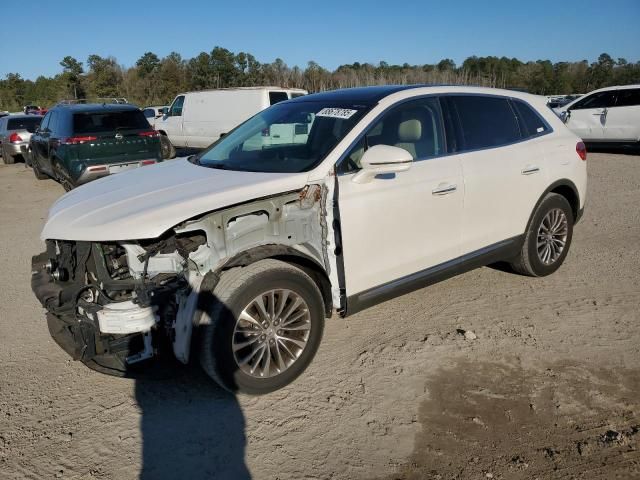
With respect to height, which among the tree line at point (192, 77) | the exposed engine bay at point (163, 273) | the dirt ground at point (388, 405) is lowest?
the dirt ground at point (388, 405)

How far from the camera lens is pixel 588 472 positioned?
2514mm

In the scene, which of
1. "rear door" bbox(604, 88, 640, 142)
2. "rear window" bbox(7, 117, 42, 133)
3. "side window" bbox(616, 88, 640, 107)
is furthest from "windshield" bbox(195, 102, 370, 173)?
"rear window" bbox(7, 117, 42, 133)

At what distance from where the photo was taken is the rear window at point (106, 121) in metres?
9.37

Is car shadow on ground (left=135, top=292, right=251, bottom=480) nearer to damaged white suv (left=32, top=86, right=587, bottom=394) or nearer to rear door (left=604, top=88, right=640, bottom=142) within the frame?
damaged white suv (left=32, top=86, right=587, bottom=394)

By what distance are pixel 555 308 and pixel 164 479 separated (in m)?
3.41

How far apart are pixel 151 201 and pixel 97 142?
7.01m

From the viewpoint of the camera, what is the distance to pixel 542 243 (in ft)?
16.1

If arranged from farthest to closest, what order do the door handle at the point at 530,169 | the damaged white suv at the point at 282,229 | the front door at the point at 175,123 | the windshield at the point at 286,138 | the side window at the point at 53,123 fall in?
1. the front door at the point at 175,123
2. the side window at the point at 53,123
3. the door handle at the point at 530,169
4. the windshield at the point at 286,138
5. the damaged white suv at the point at 282,229

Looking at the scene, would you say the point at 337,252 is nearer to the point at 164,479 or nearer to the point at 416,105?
the point at 416,105

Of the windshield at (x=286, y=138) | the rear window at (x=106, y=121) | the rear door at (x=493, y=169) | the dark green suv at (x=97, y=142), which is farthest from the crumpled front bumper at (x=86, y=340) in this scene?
the rear window at (x=106, y=121)

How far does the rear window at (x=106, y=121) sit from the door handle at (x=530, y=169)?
7.63 meters

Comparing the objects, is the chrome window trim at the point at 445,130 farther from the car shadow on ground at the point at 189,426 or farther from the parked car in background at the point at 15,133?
the parked car in background at the point at 15,133

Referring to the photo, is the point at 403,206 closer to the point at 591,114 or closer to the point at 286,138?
the point at 286,138

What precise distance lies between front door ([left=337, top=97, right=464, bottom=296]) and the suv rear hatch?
6933 mm
